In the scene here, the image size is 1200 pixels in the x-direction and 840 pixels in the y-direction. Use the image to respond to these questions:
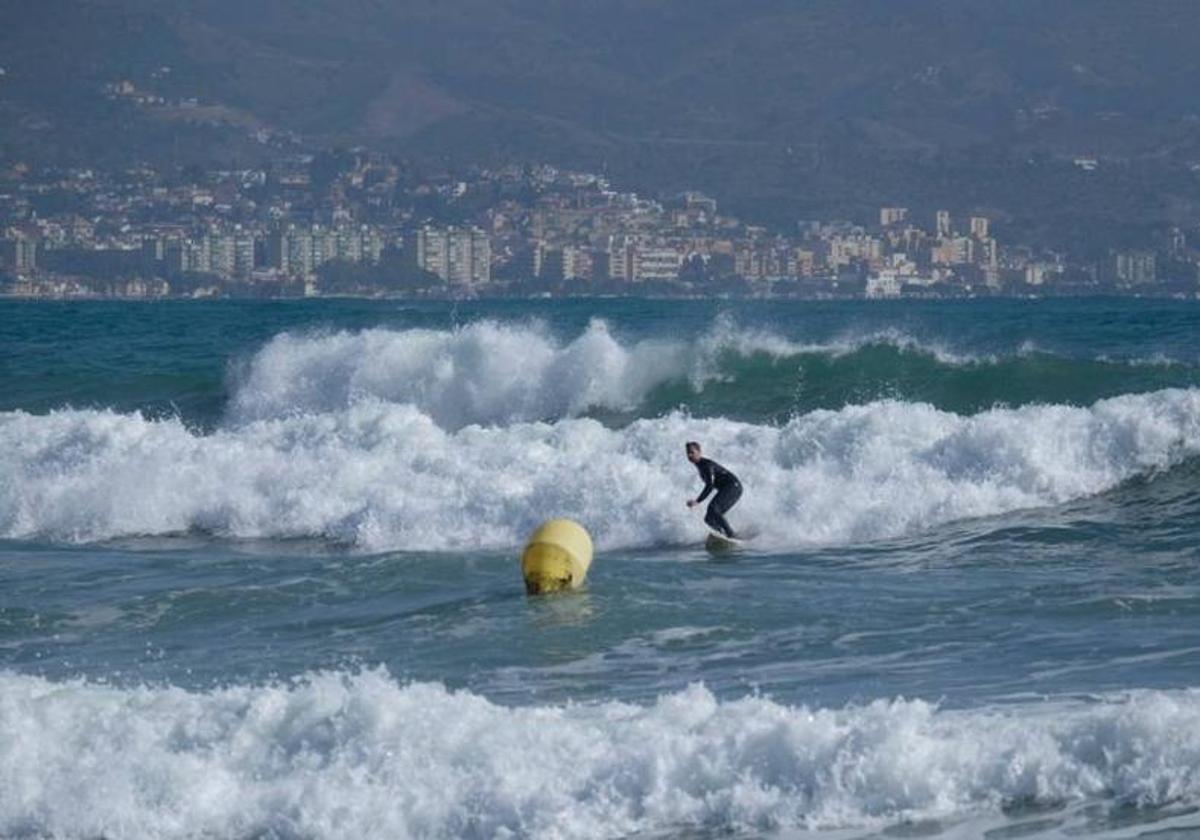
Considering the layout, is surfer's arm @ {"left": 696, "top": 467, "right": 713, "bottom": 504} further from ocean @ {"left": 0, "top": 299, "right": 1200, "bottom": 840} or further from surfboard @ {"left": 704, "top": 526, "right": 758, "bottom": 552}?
ocean @ {"left": 0, "top": 299, "right": 1200, "bottom": 840}

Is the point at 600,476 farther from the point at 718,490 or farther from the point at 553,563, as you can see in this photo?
the point at 553,563

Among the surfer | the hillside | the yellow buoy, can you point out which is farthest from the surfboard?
the hillside

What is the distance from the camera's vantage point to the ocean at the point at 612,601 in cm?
1203

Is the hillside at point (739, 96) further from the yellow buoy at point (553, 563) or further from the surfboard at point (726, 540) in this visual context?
the yellow buoy at point (553, 563)

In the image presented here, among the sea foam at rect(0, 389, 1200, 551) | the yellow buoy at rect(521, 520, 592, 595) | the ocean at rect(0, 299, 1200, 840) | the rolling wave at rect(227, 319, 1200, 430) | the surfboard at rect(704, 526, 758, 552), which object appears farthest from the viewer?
the rolling wave at rect(227, 319, 1200, 430)

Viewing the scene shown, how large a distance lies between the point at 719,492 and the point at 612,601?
4.50 metres

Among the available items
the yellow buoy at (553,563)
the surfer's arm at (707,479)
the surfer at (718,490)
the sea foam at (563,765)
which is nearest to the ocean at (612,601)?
the sea foam at (563,765)

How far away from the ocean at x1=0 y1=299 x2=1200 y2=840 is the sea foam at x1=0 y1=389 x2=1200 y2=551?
0.17 ft

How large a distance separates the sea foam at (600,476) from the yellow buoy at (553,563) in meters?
4.15

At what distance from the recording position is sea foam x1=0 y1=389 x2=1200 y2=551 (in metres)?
23.1

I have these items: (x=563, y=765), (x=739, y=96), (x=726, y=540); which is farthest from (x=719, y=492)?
(x=739, y=96)

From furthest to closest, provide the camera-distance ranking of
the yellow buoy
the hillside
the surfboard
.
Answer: the hillside → the surfboard → the yellow buoy

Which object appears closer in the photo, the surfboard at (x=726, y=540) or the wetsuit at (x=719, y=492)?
the surfboard at (x=726, y=540)

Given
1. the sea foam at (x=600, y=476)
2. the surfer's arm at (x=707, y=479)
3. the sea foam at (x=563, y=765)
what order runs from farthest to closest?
the sea foam at (x=600, y=476), the surfer's arm at (x=707, y=479), the sea foam at (x=563, y=765)
